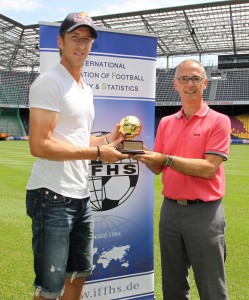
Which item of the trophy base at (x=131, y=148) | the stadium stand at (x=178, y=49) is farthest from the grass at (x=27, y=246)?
the stadium stand at (x=178, y=49)

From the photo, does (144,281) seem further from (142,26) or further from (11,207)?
(142,26)

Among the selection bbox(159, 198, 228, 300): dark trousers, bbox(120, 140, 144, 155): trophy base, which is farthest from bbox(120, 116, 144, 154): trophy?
bbox(159, 198, 228, 300): dark trousers

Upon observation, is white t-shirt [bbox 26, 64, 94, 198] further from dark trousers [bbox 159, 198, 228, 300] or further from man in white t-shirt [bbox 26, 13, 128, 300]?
dark trousers [bbox 159, 198, 228, 300]

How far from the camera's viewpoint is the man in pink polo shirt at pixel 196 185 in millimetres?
2529

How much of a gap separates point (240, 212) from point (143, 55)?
14.6 feet

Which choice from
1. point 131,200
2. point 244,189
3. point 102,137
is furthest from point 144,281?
point 244,189

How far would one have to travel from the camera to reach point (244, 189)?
29.7ft

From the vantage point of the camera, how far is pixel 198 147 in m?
2.60

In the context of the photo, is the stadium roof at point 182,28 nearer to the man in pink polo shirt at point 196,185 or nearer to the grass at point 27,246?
the grass at point 27,246

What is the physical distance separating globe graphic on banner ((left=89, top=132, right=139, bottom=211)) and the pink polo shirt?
592 millimetres

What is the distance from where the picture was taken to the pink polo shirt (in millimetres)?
2551

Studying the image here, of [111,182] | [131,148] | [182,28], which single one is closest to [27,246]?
[111,182]

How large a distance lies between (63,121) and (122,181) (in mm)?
1197

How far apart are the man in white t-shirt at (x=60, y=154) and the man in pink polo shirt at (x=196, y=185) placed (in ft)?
1.53
